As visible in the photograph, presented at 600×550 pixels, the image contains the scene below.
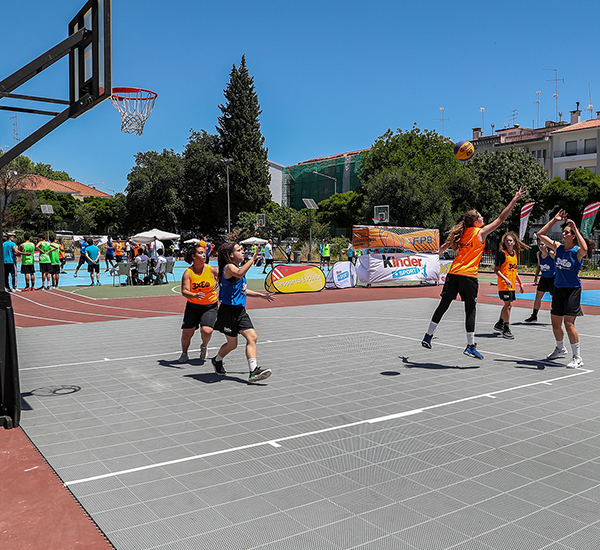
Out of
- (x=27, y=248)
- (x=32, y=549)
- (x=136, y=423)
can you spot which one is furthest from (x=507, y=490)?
(x=27, y=248)

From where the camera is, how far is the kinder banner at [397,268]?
74.5 ft

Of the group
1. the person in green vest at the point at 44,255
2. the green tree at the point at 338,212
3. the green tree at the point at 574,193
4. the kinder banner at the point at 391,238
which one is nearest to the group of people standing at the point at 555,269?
the kinder banner at the point at 391,238

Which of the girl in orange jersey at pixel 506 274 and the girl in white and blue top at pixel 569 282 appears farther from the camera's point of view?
the girl in orange jersey at pixel 506 274

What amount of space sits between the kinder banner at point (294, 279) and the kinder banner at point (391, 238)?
345 cm

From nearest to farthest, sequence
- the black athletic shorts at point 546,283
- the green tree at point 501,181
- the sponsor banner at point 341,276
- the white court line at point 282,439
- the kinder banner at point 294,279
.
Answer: the white court line at point 282,439
the black athletic shorts at point 546,283
the kinder banner at point 294,279
the sponsor banner at point 341,276
the green tree at point 501,181

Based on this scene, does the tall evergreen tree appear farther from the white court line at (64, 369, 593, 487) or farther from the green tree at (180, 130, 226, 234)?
the white court line at (64, 369, 593, 487)

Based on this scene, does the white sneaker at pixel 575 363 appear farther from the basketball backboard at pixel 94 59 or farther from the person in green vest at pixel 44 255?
the person in green vest at pixel 44 255

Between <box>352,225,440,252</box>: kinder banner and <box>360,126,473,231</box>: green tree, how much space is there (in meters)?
16.5

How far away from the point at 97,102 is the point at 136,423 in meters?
3.07

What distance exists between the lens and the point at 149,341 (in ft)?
33.1

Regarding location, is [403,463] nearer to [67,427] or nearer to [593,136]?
[67,427]

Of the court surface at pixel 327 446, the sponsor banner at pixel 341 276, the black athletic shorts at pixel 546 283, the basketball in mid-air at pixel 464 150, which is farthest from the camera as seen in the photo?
the sponsor banner at pixel 341 276

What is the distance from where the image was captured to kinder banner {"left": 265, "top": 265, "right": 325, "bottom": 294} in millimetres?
19594

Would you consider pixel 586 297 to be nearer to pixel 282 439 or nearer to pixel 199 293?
pixel 199 293
